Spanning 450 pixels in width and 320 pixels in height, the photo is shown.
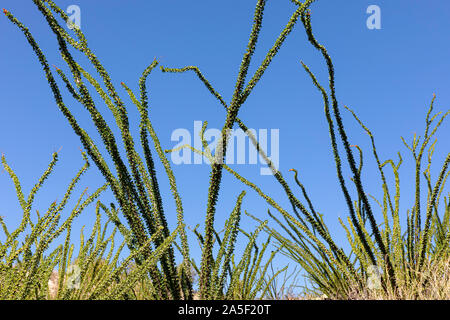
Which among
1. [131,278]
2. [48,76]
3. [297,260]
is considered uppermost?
[48,76]

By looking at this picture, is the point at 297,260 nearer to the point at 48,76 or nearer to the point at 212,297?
the point at 212,297

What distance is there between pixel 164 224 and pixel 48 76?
0.68 m

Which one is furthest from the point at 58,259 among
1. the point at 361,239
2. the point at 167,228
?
the point at 361,239

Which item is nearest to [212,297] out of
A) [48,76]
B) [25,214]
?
[25,214]

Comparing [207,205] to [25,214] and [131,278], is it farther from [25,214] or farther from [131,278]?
[25,214]

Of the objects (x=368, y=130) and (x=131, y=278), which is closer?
(x=131, y=278)

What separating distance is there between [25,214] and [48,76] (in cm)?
51

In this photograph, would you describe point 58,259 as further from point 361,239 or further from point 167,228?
point 361,239

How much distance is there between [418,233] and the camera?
201 cm
